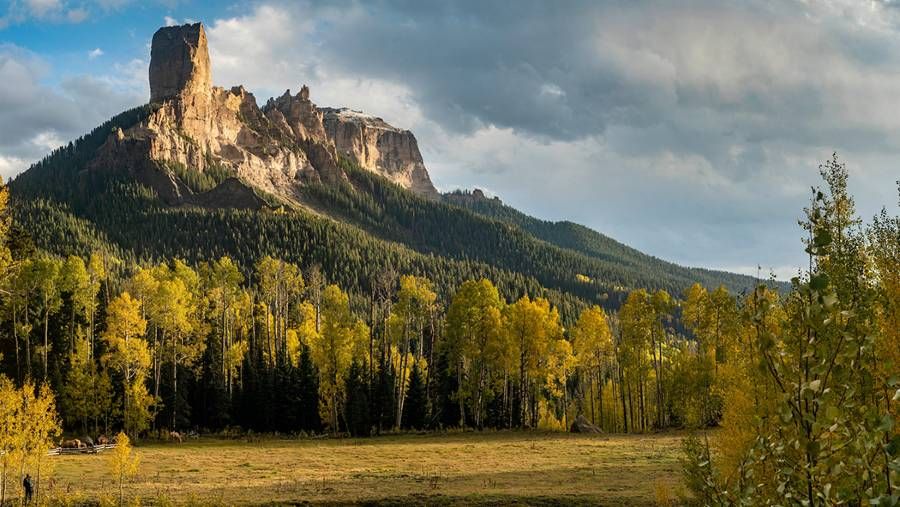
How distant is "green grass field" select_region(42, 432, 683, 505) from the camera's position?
28.3 meters

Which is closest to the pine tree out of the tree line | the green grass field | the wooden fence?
the tree line

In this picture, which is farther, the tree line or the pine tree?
the pine tree

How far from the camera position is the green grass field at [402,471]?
2828cm

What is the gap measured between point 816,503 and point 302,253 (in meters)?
187

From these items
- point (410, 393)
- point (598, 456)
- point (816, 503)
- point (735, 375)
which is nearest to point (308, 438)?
point (410, 393)

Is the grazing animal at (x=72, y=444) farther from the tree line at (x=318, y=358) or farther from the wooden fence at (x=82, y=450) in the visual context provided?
the tree line at (x=318, y=358)

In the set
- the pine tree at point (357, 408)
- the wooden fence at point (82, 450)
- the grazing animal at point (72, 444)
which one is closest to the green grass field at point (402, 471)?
the wooden fence at point (82, 450)

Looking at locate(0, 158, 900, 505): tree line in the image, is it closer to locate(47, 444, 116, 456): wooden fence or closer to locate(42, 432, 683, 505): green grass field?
locate(47, 444, 116, 456): wooden fence

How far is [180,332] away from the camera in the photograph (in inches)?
2447

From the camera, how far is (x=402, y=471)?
120ft

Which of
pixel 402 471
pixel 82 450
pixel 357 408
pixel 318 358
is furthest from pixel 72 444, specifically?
pixel 402 471

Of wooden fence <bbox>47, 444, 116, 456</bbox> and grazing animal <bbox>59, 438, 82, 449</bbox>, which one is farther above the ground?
grazing animal <bbox>59, 438, 82, 449</bbox>

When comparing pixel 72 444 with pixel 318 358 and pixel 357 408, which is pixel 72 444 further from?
pixel 357 408

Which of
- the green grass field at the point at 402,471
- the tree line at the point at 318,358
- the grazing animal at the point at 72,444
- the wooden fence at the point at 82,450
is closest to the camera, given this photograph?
the green grass field at the point at 402,471
